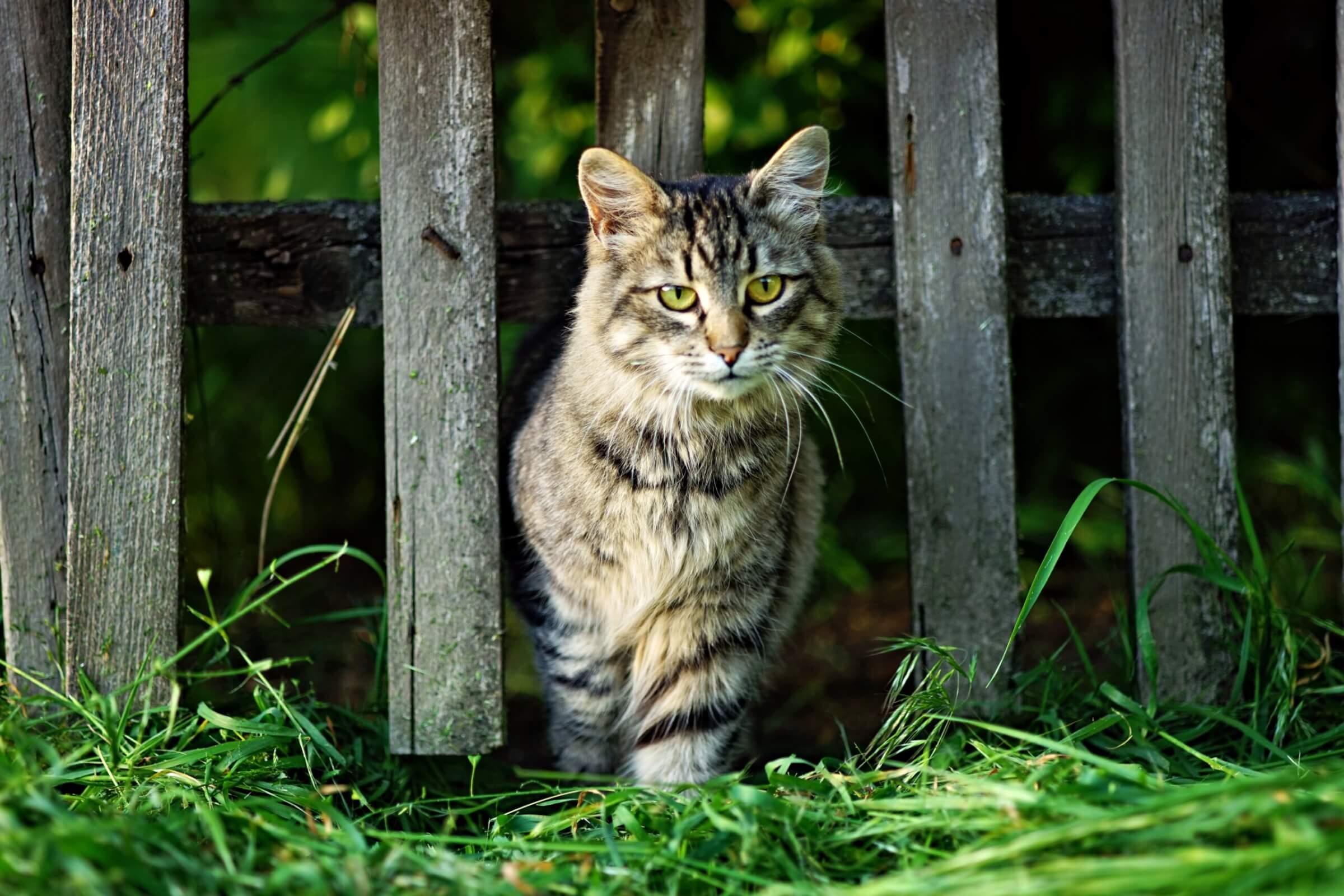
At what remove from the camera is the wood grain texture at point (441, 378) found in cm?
246

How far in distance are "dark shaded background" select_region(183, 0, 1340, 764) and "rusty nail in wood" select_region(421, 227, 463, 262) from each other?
0.91m

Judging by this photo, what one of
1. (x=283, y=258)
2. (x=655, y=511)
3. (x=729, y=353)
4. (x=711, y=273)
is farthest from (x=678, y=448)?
(x=283, y=258)

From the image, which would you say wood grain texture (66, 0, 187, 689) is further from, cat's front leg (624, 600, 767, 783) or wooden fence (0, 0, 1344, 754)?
cat's front leg (624, 600, 767, 783)

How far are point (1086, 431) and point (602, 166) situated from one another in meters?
2.69

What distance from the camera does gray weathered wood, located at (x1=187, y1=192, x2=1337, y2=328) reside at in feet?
8.68

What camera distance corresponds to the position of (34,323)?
2.49m

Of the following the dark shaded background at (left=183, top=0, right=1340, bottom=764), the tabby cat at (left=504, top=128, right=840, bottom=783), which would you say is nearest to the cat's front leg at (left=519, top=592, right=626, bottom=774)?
the tabby cat at (left=504, top=128, right=840, bottom=783)

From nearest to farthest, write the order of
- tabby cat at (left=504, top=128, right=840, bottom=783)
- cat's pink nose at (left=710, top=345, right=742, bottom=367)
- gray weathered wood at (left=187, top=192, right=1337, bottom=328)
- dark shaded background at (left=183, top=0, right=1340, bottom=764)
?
1. cat's pink nose at (left=710, top=345, right=742, bottom=367)
2. tabby cat at (left=504, top=128, right=840, bottom=783)
3. gray weathered wood at (left=187, top=192, right=1337, bottom=328)
4. dark shaded background at (left=183, top=0, right=1340, bottom=764)

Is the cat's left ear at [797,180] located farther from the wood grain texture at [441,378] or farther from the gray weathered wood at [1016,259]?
the wood grain texture at [441,378]

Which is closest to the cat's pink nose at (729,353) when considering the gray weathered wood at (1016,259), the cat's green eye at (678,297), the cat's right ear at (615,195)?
the cat's green eye at (678,297)

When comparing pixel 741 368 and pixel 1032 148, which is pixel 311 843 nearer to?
pixel 741 368

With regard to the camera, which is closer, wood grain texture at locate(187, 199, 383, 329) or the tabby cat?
the tabby cat

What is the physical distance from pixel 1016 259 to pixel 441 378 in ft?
4.56

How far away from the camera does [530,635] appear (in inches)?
111
